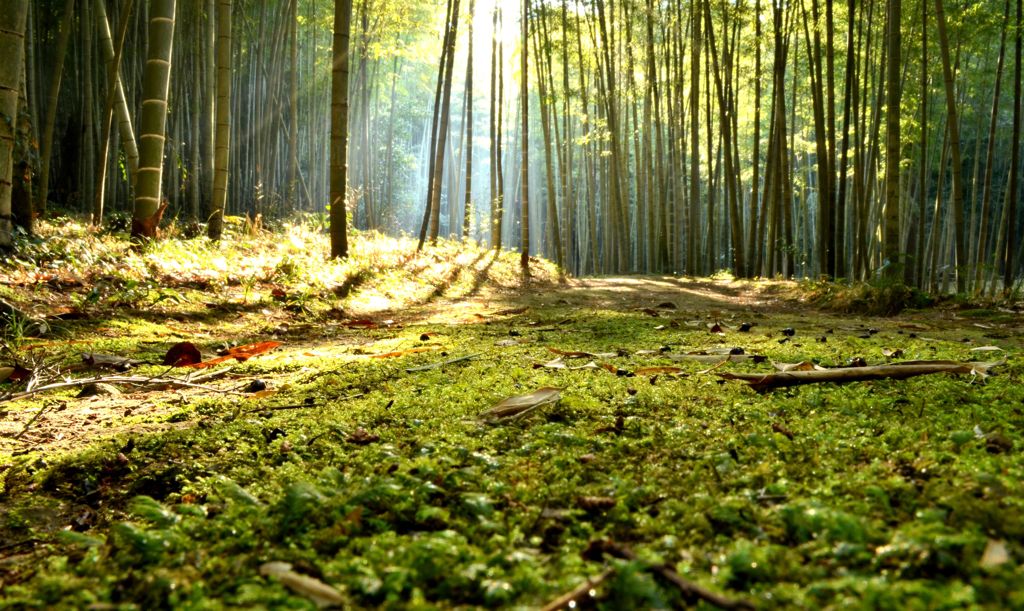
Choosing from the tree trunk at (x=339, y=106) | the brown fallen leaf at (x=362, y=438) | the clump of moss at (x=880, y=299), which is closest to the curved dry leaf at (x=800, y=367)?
the brown fallen leaf at (x=362, y=438)

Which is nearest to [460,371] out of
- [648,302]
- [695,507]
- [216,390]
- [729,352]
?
[216,390]

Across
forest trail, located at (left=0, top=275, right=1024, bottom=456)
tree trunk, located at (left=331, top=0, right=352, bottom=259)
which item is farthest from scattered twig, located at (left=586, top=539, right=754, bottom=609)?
tree trunk, located at (left=331, top=0, right=352, bottom=259)

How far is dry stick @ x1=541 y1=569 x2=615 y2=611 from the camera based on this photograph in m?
0.63

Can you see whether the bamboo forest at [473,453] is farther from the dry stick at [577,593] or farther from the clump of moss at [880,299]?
the clump of moss at [880,299]

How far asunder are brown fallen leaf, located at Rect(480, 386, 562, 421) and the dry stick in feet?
2.29

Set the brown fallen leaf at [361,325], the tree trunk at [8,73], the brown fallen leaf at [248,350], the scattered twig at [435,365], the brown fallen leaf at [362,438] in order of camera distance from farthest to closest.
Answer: the brown fallen leaf at [361,325], the tree trunk at [8,73], the brown fallen leaf at [248,350], the scattered twig at [435,365], the brown fallen leaf at [362,438]

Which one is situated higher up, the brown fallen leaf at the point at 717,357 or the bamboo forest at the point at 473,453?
the brown fallen leaf at the point at 717,357

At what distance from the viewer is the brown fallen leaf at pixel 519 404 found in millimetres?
1391

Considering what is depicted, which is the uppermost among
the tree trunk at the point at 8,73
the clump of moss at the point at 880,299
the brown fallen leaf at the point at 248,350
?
the tree trunk at the point at 8,73

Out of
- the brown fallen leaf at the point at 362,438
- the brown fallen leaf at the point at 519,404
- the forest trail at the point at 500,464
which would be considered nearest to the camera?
the forest trail at the point at 500,464

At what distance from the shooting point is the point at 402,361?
227cm

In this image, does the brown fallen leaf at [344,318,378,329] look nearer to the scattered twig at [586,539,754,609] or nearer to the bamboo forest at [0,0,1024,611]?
the bamboo forest at [0,0,1024,611]

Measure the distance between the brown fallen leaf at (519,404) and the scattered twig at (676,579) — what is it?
2.06 feet

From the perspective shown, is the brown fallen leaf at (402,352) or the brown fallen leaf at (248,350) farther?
the brown fallen leaf at (248,350)
